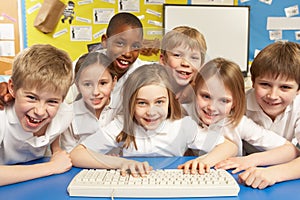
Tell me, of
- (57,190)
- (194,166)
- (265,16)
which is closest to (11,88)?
(57,190)

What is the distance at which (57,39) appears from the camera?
8.42ft

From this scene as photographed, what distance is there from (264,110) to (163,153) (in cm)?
44

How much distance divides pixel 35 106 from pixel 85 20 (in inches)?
70.4

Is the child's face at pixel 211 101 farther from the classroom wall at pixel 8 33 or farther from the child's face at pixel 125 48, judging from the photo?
the classroom wall at pixel 8 33

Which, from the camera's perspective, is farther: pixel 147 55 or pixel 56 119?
pixel 56 119

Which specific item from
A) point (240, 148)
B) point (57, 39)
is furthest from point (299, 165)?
point (57, 39)

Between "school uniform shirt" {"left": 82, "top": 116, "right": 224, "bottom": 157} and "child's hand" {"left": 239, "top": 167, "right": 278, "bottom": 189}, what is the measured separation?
5.3 inches

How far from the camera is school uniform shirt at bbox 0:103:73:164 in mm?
966

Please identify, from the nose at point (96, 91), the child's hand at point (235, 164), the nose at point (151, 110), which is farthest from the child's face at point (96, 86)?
the child's hand at point (235, 164)

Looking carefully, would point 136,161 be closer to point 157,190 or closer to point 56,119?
point 157,190

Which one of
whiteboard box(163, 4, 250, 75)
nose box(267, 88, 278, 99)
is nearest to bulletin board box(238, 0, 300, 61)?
whiteboard box(163, 4, 250, 75)

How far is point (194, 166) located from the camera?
2.87 ft

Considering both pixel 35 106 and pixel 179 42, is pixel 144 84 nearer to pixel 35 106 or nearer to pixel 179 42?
pixel 179 42

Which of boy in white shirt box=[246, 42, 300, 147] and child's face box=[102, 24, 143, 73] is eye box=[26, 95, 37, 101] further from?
boy in white shirt box=[246, 42, 300, 147]
